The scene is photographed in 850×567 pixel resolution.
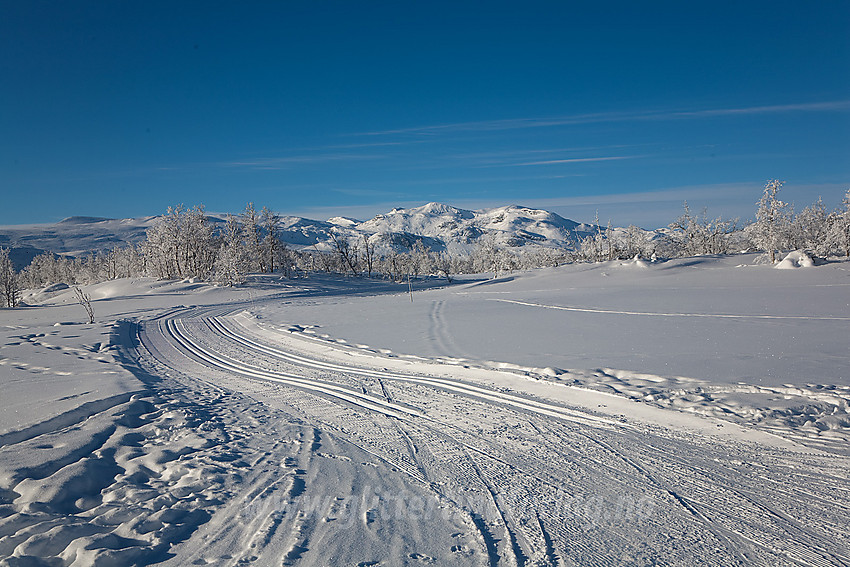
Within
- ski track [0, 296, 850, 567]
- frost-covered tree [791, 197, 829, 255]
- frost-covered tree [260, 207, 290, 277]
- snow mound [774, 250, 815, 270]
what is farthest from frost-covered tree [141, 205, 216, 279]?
frost-covered tree [791, 197, 829, 255]

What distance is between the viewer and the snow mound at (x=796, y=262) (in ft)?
111

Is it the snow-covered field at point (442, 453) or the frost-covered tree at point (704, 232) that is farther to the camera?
the frost-covered tree at point (704, 232)

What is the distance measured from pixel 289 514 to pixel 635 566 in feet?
9.55

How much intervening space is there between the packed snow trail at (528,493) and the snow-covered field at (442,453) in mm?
24

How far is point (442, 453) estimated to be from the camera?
542 cm

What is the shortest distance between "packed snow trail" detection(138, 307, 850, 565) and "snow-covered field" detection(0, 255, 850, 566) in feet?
0.08

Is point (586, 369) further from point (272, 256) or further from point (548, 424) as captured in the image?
point (272, 256)

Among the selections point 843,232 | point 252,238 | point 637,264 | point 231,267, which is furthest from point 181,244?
point 843,232

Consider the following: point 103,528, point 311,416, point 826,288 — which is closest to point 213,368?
point 311,416

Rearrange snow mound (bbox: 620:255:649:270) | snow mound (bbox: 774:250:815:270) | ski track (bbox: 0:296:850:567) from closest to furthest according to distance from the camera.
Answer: ski track (bbox: 0:296:850:567) → snow mound (bbox: 774:250:815:270) → snow mound (bbox: 620:255:649:270)

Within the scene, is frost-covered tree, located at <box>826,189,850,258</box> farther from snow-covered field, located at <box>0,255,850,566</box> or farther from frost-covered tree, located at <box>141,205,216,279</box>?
frost-covered tree, located at <box>141,205,216,279</box>

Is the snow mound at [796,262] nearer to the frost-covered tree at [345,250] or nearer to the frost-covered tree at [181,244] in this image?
the frost-covered tree at [345,250]

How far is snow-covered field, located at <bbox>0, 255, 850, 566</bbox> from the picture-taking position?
351cm

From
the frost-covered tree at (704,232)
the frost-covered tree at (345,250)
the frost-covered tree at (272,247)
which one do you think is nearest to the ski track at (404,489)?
the frost-covered tree at (345,250)
